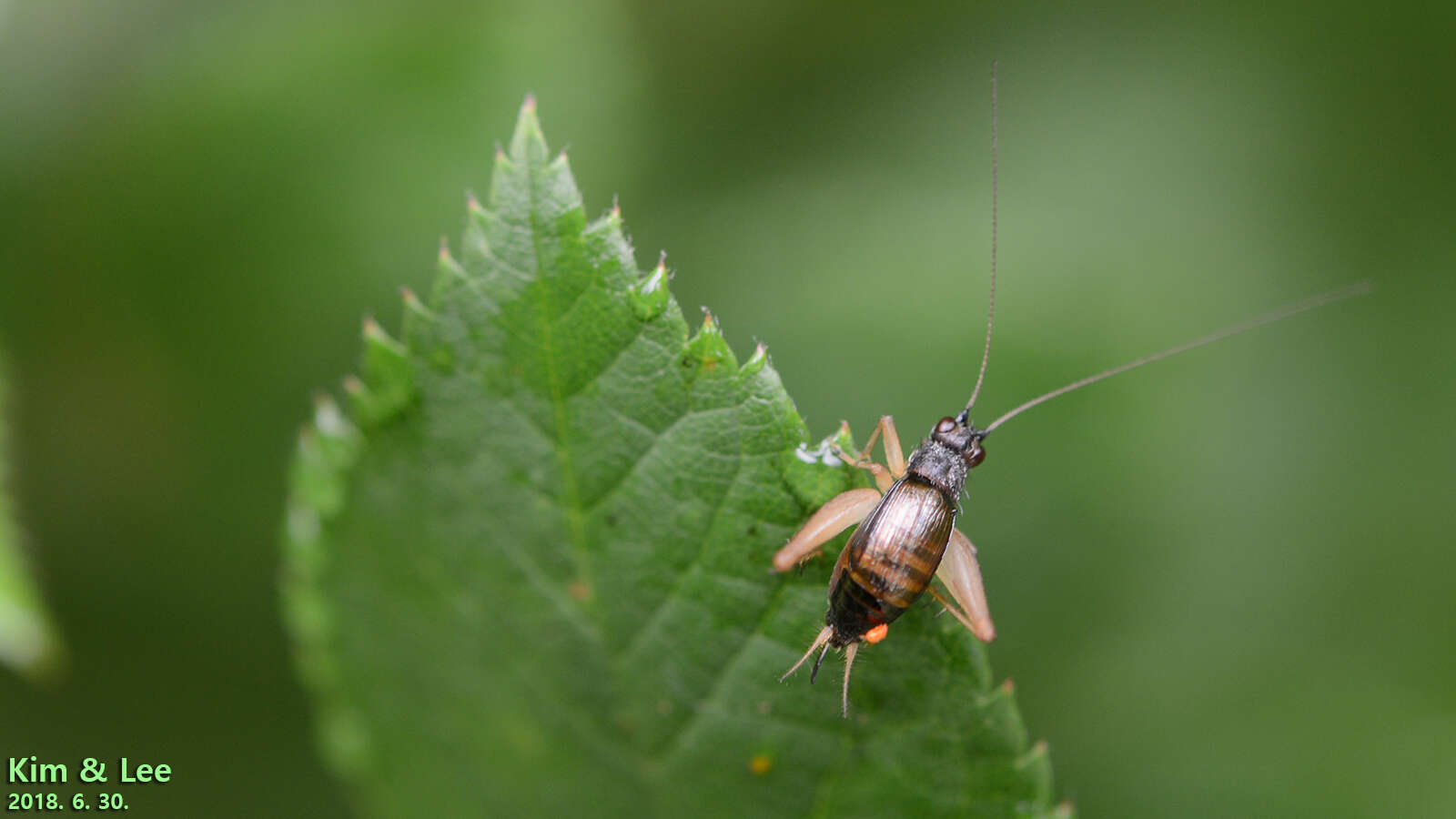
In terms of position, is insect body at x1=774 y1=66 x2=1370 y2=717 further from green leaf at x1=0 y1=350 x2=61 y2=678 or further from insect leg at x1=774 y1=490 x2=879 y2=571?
green leaf at x1=0 y1=350 x2=61 y2=678

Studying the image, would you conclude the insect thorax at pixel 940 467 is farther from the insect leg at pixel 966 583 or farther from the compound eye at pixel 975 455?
the insect leg at pixel 966 583

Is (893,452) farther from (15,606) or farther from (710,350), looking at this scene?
(15,606)

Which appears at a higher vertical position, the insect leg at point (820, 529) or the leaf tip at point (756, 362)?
the leaf tip at point (756, 362)

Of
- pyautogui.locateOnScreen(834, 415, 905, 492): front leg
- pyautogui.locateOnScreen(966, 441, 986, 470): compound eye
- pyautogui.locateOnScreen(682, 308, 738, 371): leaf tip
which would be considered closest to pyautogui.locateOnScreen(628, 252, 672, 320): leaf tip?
pyautogui.locateOnScreen(682, 308, 738, 371): leaf tip

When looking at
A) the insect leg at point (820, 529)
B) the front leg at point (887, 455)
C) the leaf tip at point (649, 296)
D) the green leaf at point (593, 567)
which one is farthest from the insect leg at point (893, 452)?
the leaf tip at point (649, 296)

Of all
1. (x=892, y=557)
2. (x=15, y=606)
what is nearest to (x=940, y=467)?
(x=892, y=557)
